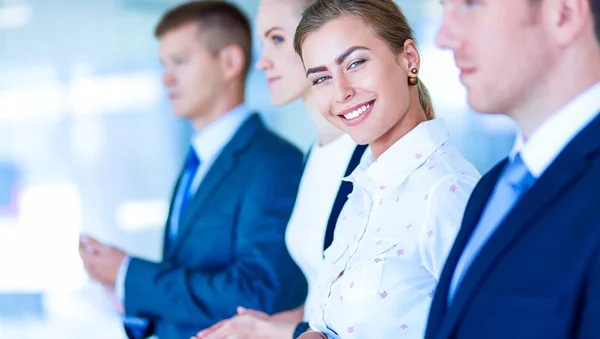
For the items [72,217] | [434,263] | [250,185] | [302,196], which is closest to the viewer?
[434,263]

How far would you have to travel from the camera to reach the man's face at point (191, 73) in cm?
270

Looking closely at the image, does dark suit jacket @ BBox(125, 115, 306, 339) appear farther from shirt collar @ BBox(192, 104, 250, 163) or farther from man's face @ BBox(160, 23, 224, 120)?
man's face @ BBox(160, 23, 224, 120)

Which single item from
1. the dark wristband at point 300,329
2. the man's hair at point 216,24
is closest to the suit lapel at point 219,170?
the man's hair at point 216,24

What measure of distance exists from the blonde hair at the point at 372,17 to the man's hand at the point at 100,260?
47.1 inches

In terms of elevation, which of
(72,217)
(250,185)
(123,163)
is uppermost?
(250,185)

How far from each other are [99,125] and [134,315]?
2.53m

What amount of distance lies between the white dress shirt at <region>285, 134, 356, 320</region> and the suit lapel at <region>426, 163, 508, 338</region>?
2.24 feet

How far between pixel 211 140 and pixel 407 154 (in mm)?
1292

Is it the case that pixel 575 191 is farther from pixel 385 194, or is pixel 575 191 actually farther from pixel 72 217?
pixel 72 217

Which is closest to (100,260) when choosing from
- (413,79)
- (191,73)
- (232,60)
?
(191,73)

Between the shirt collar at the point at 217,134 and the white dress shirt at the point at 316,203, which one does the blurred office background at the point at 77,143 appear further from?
the white dress shirt at the point at 316,203

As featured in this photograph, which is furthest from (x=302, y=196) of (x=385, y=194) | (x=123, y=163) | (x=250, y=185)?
(x=123, y=163)

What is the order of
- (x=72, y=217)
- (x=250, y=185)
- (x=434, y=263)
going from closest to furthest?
(x=434, y=263), (x=250, y=185), (x=72, y=217)

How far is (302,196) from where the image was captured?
6.44 feet
